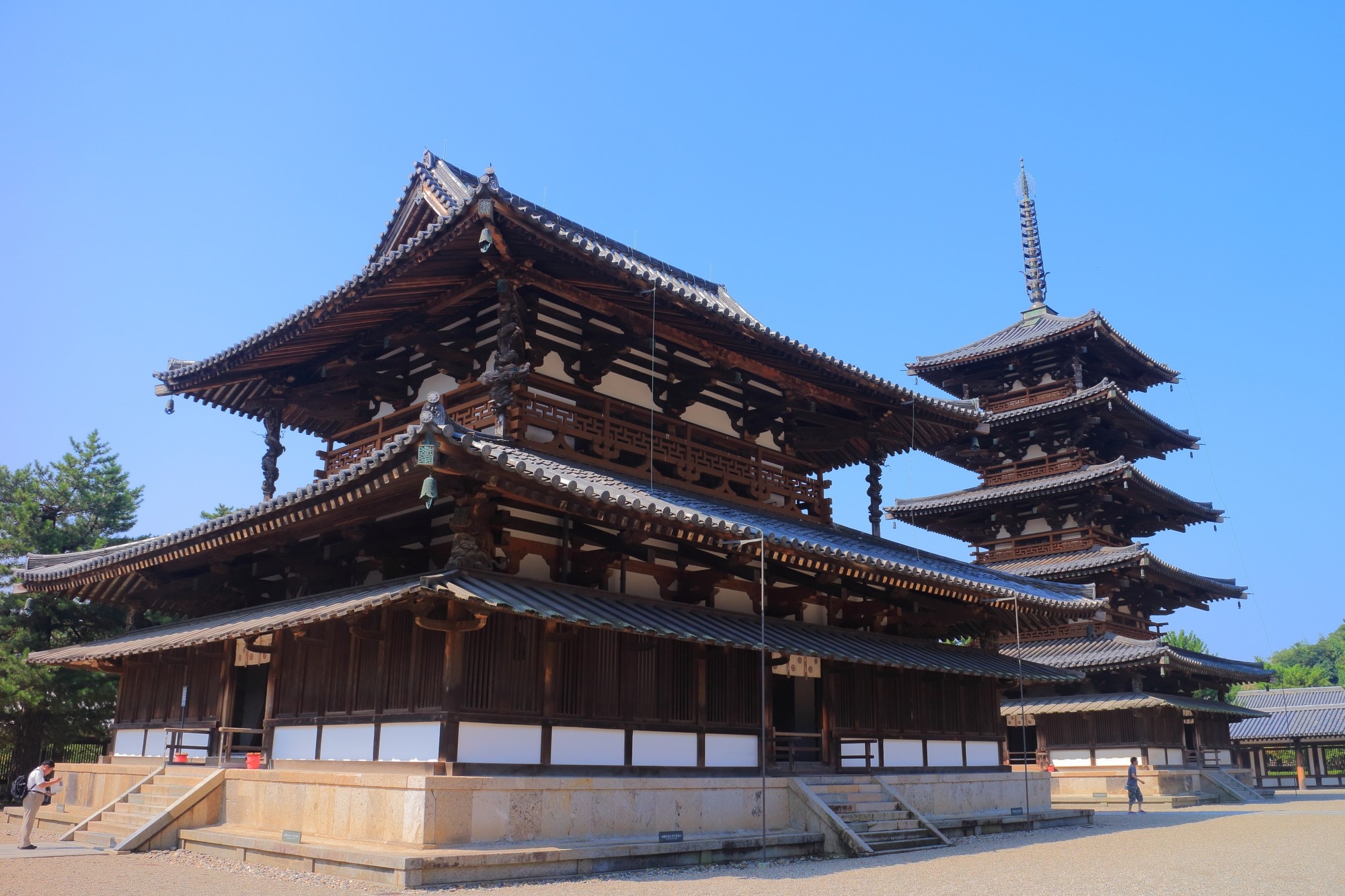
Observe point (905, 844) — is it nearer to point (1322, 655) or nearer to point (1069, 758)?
point (1069, 758)

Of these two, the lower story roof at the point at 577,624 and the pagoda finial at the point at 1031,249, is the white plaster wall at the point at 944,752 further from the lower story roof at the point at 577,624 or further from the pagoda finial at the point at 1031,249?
the pagoda finial at the point at 1031,249

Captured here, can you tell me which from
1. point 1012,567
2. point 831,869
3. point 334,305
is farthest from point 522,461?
point 1012,567

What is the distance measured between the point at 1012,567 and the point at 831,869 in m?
26.9

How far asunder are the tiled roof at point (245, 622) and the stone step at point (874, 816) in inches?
325

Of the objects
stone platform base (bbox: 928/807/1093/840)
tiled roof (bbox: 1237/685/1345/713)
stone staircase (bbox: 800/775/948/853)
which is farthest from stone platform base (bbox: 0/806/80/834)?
tiled roof (bbox: 1237/685/1345/713)

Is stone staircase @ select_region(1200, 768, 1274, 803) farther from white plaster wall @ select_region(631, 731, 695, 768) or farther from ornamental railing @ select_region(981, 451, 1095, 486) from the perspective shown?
white plaster wall @ select_region(631, 731, 695, 768)

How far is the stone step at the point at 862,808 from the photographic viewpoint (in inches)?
681

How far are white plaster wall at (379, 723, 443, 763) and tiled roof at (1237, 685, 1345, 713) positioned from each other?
5337cm

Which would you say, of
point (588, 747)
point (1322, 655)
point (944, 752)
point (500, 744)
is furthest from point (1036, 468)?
point (1322, 655)

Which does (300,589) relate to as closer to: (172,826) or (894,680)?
(172,826)

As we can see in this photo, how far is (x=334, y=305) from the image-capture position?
17.0 meters

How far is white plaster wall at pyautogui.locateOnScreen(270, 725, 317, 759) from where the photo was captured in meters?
16.0

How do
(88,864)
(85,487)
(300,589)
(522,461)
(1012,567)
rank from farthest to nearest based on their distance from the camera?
1. (1012,567)
2. (85,487)
3. (300,589)
4. (88,864)
5. (522,461)

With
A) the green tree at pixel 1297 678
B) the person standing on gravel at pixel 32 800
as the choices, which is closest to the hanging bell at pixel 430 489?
the person standing on gravel at pixel 32 800
